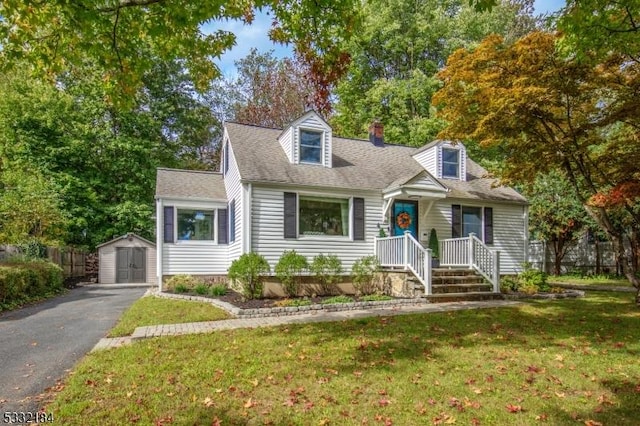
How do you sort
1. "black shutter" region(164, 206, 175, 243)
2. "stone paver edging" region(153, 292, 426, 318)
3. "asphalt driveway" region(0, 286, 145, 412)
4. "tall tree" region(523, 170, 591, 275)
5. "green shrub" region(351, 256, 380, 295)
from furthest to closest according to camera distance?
"tall tree" region(523, 170, 591, 275), "black shutter" region(164, 206, 175, 243), "green shrub" region(351, 256, 380, 295), "stone paver edging" region(153, 292, 426, 318), "asphalt driveway" region(0, 286, 145, 412)

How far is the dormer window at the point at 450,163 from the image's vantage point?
607 inches

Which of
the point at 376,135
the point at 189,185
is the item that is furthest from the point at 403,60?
the point at 189,185

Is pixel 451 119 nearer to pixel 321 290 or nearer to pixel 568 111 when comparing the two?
pixel 568 111

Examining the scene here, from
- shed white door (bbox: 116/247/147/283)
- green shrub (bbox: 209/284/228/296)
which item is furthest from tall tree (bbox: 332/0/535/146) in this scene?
green shrub (bbox: 209/284/228/296)

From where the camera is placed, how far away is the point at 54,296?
543 inches

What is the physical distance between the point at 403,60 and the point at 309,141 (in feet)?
52.6

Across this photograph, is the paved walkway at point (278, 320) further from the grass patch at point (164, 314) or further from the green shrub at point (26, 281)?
the green shrub at point (26, 281)

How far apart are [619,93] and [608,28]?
4199mm

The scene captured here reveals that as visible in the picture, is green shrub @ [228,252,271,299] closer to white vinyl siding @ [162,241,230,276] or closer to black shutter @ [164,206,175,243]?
white vinyl siding @ [162,241,230,276]

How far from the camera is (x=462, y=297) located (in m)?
11.2

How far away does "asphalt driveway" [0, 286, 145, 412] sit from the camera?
4.69 m

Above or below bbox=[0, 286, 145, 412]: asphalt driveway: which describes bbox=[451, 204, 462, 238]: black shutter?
above

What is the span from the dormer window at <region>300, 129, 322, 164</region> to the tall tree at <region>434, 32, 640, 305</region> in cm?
417

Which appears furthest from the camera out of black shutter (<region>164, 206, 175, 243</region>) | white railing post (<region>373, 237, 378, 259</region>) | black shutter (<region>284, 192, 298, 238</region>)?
black shutter (<region>164, 206, 175, 243</region>)
